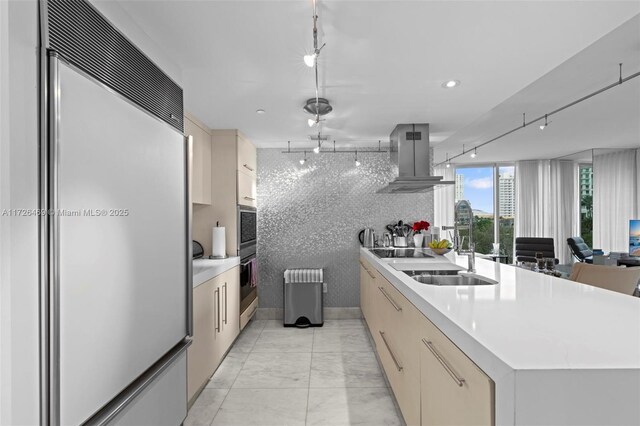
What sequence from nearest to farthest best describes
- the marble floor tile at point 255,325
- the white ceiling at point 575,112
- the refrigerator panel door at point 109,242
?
the refrigerator panel door at point 109,242 → the white ceiling at point 575,112 → the marble floor tile at point 255,325

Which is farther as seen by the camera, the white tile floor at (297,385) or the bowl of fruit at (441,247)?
the bowl of fruit at (441,247)

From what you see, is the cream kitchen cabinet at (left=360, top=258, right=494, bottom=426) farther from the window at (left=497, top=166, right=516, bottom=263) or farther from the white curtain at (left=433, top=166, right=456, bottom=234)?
the window at (left=497, top=166, right=516, bottom=263)

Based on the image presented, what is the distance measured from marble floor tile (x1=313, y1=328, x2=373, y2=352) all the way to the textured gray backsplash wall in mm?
632

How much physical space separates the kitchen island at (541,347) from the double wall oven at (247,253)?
91.4 inches

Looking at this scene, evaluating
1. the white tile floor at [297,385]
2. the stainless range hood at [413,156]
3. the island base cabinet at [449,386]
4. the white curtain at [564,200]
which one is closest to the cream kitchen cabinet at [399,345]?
the island base cabinet at [449,386]

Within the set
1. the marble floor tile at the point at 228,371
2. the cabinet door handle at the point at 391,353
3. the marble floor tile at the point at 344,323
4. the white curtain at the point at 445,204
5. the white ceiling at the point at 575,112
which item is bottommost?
the marble floor tile at the point at 344,323

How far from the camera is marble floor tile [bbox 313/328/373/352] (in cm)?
343

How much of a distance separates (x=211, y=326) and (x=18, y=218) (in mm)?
1984

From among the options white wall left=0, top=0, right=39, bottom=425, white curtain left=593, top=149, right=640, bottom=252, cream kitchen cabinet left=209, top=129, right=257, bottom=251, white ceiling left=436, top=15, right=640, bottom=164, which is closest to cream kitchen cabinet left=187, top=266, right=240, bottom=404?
cream kitchen cabinet left=209, top=129, right=257, bottom=251

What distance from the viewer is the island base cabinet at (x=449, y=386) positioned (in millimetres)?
944

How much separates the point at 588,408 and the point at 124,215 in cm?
155

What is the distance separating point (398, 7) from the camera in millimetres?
1566

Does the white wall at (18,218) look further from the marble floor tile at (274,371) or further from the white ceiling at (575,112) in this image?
the white ceiling at (575,112)

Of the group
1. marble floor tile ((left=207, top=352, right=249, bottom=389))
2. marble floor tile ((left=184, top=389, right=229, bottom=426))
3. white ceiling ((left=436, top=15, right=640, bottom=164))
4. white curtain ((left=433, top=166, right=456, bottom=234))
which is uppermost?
white ceiling ((left=436, top=15, right=640, bottom=164))
